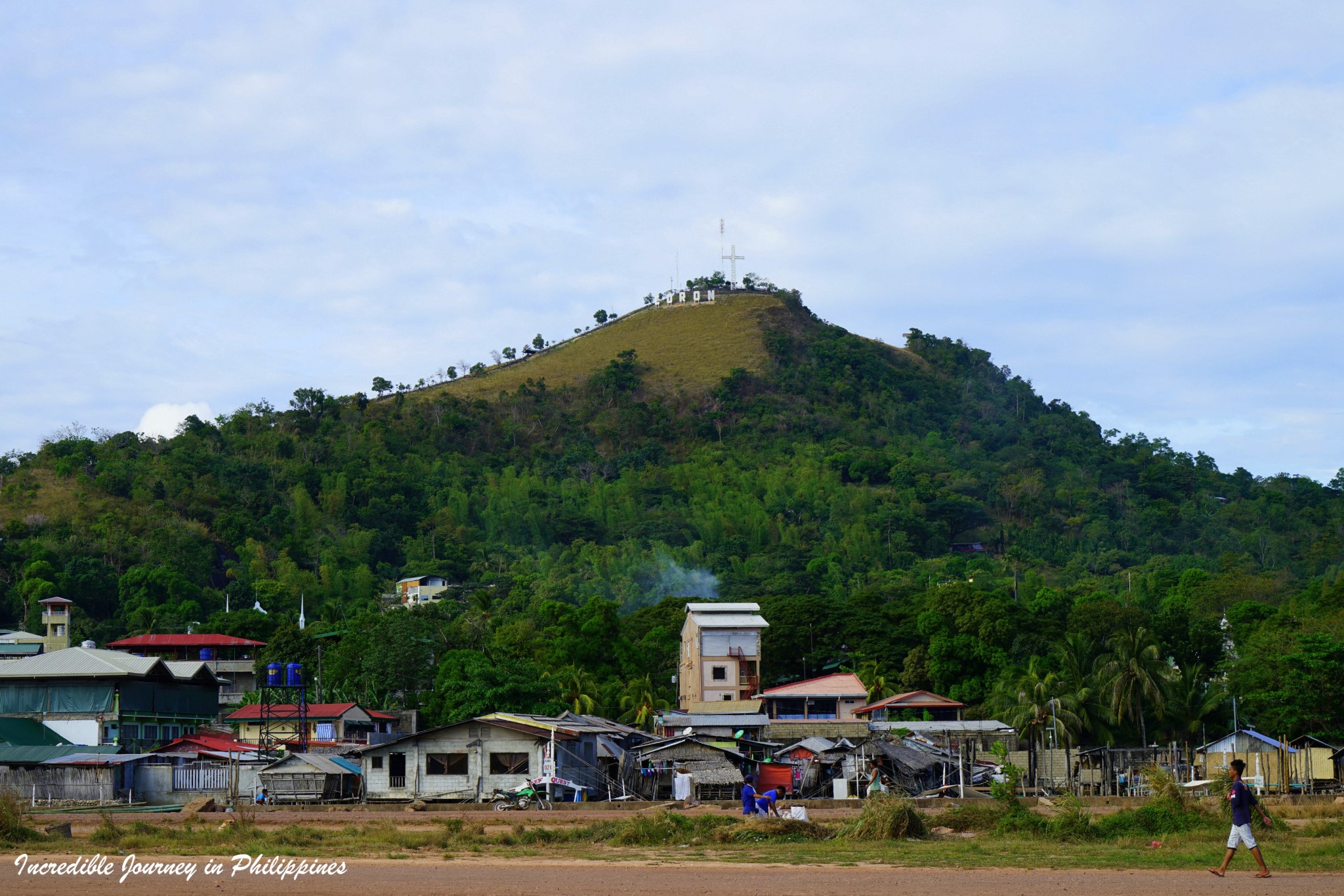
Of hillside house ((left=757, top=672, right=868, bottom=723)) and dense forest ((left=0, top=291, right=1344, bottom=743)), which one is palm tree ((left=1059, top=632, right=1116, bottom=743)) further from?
hillside house ((left=757, top=672, right=868, bottom=723))

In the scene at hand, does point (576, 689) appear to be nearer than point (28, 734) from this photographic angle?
No

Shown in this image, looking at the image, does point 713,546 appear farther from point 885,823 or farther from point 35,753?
point 885,823

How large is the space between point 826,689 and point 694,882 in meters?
47.3

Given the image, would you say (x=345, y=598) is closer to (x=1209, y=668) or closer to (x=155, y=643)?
(x=155, y=643)

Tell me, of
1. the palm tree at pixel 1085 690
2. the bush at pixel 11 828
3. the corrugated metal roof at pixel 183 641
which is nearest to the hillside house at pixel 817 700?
the palm tree at pixel 1085 690

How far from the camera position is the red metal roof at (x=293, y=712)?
59312 millimetres

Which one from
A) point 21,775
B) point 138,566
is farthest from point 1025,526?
Answer: point 21,775

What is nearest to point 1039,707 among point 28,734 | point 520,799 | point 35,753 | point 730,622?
point 730,622

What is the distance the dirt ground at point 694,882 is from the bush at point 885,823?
4547mm

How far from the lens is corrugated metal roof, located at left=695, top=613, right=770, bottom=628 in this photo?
74.6 meters

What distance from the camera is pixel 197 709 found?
5625 centimetres

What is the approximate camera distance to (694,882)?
70.1 feet

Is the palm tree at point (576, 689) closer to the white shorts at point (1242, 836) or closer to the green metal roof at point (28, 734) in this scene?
the green metal roof at point (28, 734)

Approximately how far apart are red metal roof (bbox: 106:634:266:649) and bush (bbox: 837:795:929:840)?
5811 cm
